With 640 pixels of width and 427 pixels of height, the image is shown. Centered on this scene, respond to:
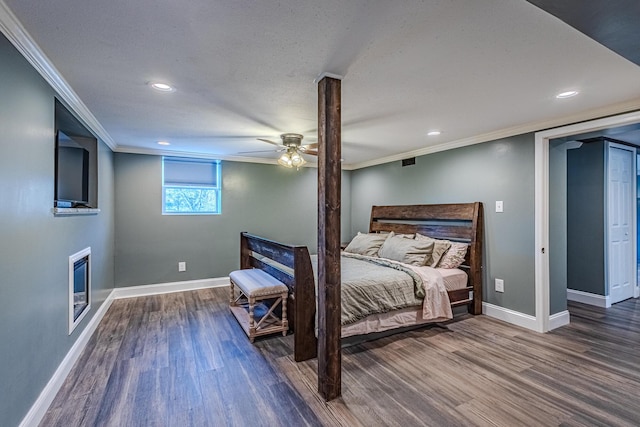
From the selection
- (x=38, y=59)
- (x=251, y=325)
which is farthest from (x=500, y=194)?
(x=38, y=59)

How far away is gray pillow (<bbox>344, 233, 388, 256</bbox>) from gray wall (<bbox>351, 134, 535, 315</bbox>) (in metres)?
0.90

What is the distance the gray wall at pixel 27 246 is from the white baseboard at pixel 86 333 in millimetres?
59

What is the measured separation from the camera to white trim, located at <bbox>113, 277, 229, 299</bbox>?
14.5 feet

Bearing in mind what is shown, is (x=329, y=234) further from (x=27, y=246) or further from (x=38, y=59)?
(x=38, y=59)

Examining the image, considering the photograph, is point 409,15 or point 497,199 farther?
point 497,199

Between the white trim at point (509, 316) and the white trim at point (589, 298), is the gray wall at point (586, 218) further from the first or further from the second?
the white trim at point (509, 316)

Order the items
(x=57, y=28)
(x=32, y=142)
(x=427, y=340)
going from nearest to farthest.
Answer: (x=57, y=28)
(x=32, y=142)
(x=427, y=340)

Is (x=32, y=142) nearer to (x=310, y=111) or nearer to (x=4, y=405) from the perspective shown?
(x=4, y=405)

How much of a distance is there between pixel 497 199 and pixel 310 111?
Result: 2.48 meters

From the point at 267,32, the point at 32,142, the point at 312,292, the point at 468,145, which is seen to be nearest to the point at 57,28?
the point at 32,142

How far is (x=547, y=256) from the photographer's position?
3232 mm

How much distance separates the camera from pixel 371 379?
91.4 inches

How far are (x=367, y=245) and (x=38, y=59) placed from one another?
13.1 feet

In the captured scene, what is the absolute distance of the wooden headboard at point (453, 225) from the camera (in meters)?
3.71
